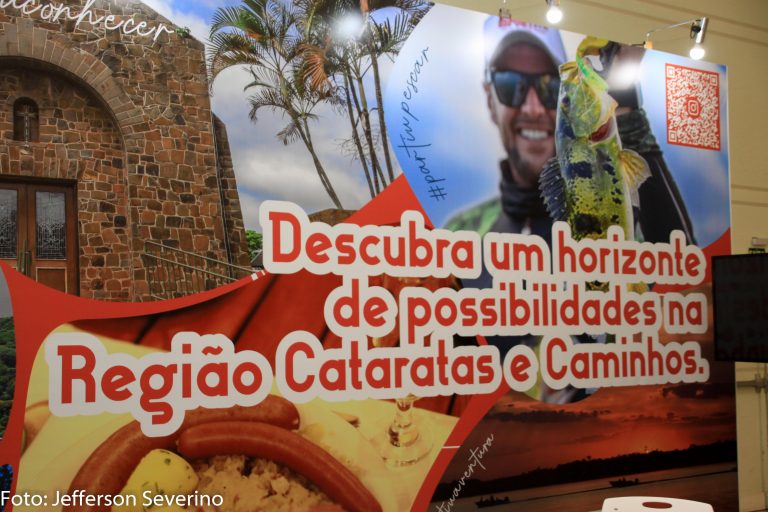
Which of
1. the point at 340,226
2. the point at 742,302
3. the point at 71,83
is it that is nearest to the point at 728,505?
the point at 742,302

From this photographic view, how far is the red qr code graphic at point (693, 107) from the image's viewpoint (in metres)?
3.88

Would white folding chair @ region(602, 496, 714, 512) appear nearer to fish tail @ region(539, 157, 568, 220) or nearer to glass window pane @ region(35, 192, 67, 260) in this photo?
fish tail @ region(539, 157, 568, 220)

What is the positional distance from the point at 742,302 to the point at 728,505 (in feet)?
3.61

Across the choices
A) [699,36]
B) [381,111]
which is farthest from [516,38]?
[699,36]

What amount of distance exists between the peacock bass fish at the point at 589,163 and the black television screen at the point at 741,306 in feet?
1.98

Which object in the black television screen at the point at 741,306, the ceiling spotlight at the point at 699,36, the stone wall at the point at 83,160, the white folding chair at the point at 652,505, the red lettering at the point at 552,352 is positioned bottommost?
the white folding chair at the point at 652,505

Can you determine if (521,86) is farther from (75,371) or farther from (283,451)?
(75,371)

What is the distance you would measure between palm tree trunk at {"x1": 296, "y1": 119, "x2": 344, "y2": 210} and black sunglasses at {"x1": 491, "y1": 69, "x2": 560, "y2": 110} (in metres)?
1.00

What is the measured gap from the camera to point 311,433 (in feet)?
9.46

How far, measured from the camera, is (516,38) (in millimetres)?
3473

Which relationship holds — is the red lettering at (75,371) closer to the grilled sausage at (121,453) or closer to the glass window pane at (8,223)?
the grilled sausage at (121,453)

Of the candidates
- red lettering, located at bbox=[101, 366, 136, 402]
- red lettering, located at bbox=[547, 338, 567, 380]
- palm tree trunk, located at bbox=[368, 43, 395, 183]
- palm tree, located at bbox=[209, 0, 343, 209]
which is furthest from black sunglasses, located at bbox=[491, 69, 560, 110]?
red lettering, located at bbox=[101, 366, 136, 402]

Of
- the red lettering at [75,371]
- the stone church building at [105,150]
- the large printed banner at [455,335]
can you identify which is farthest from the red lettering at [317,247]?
the red lettering at [75,371]

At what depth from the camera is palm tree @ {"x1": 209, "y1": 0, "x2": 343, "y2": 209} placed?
2820 mm
